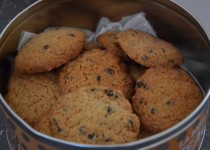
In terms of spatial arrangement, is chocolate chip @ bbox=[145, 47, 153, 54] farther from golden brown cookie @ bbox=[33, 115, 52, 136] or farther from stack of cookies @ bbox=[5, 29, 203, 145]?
golden brown cookie @ bbox=[33, 115, 52, 136]

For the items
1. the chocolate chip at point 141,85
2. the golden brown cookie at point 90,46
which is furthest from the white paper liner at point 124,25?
the chocolate chip at point 141,85

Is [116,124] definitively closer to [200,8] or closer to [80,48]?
[80,48]

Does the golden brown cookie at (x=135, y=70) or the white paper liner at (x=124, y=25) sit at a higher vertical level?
the white paper liner at (x=124, y=25)

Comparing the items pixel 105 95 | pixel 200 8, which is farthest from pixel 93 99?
pixel 200 8

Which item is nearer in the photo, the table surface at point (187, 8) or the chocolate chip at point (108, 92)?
the chocolate chip at point (108, 92)

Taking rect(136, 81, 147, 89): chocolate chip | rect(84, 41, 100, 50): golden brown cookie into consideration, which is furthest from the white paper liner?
rect(136, 81, 147, 89): chocolate chip

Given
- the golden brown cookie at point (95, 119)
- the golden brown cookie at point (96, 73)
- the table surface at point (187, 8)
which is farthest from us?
the table surface at point (187, 8)

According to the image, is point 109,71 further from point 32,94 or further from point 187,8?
point 187,8

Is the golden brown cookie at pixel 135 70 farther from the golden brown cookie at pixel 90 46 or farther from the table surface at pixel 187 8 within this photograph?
the table surface at pixel 187 8

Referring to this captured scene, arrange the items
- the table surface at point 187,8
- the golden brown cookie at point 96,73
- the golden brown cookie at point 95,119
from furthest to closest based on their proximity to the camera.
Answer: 1. the table surface at point 187,8
2. the golden brown cookie at point 96,73
3. the golden brown cookie at point 95,119
